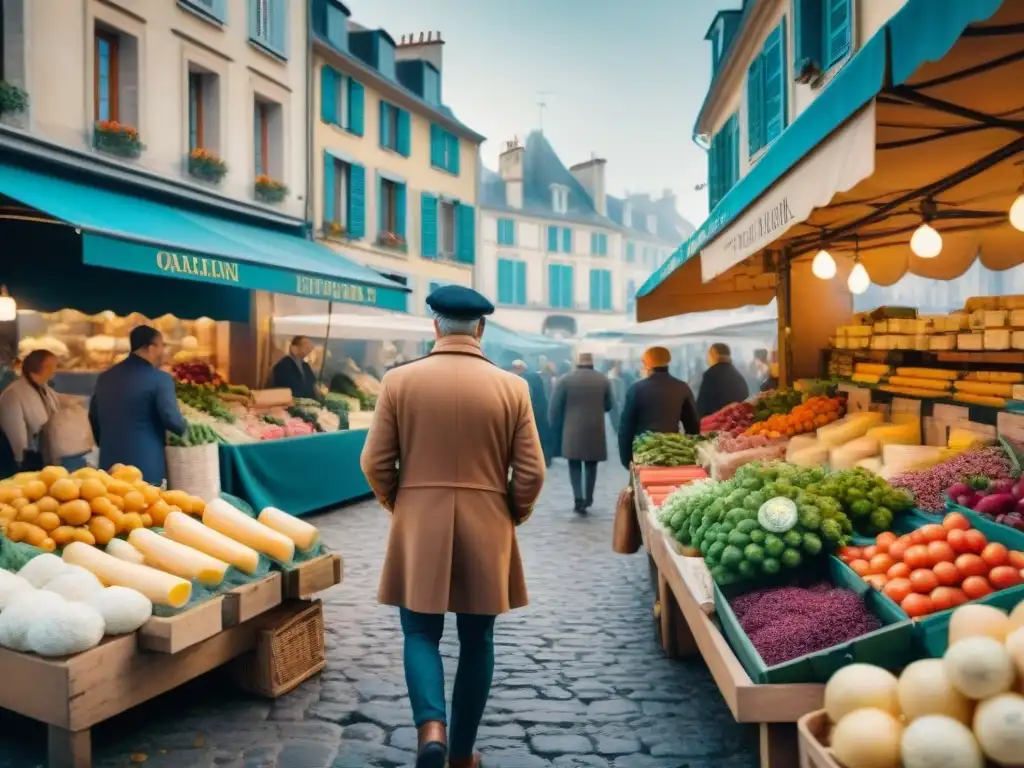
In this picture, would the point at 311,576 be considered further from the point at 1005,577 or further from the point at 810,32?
the point at 810,32

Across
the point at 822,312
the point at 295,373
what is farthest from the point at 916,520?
the point at 295,373

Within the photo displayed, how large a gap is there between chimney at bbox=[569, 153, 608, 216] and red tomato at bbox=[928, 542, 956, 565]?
4444 centimetres

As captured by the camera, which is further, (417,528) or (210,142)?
(210,142)

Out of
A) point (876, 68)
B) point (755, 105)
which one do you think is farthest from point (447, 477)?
point (755, 105)

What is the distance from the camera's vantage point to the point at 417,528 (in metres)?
3.59

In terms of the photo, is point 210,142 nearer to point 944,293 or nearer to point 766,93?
point 766,93

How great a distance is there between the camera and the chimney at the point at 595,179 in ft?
155

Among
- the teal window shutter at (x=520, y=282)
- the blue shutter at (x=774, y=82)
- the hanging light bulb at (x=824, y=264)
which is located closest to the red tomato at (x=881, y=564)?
the hanging light bulb at (x=824, y=264)

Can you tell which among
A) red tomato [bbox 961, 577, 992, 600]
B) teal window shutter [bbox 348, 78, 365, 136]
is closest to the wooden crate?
red tomato [bbox 961, 577, 992, 600]

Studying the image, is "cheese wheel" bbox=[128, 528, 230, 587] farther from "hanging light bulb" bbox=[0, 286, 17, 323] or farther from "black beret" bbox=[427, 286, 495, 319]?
"hanging light bulb" bbox=[0, 286, 17, 323]

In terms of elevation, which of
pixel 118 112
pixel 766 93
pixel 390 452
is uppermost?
pixel 766 93

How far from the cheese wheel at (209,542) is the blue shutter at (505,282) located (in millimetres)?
37351

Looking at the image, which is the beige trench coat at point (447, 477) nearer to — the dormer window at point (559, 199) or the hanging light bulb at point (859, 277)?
the hanging light bulb at point (859, 277)

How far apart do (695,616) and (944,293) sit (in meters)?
41.8
